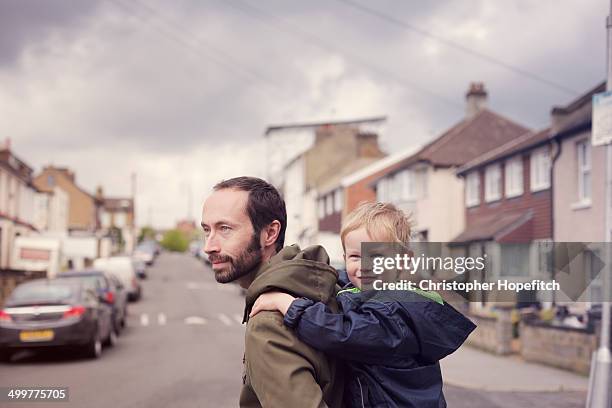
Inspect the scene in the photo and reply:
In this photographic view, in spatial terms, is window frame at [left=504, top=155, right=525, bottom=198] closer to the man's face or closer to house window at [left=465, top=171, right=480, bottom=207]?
house window at [left=465, top=171, right=480, bottom=207]

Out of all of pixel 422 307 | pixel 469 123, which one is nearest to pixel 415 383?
pixel 422 307

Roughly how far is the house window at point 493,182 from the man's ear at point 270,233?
2650 centimetres

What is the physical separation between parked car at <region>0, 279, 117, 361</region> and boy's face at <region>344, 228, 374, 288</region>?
479 inches

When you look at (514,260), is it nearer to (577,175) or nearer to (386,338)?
(386,338)

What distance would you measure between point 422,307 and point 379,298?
0.14 metres

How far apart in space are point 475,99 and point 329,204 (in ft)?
54.5

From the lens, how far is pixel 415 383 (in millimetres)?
2332

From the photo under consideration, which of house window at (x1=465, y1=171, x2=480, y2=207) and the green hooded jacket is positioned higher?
house window at (x1=465, y1=171, x2=480, y2=207)

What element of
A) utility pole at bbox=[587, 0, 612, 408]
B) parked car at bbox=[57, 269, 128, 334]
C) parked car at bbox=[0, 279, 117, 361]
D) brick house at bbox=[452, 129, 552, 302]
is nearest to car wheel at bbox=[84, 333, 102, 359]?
parked car at bbox=[0, 279, 117, 361]

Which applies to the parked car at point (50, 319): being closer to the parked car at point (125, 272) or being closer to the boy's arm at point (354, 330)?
the boy's arm at point (354, 330)

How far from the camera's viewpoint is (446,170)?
35938mm

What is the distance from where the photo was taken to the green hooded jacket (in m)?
2.05

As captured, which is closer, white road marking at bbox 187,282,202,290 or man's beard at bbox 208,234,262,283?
man's beard at bbox 208,234,262,283

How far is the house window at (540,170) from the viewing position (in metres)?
24.0
